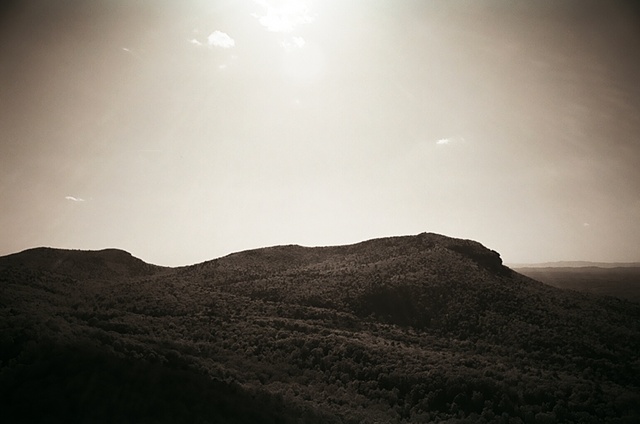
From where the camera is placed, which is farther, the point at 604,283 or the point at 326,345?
the point at 604,283

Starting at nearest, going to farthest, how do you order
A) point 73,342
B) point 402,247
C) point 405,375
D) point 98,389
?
point 98,389, point 73,342, point 405,375, point 402,247

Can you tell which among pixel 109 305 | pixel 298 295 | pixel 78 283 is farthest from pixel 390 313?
pixel 78 283

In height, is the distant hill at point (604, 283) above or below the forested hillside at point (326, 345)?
below

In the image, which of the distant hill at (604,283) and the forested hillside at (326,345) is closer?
the forested hillside at (326,345)

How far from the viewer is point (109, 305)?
122 ft

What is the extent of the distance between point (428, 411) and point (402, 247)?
122 ft

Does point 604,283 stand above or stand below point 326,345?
below

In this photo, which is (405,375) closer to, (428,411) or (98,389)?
(428,411)

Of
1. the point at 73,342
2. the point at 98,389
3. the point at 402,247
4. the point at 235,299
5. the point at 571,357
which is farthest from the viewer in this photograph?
the point at 402,247

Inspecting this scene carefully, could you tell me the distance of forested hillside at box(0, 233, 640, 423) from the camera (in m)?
14.0

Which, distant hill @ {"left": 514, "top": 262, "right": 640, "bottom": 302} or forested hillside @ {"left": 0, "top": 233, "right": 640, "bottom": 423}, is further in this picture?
distant hill @ {"left": 514, "top": 262, "right": 640, "bottom": 302}

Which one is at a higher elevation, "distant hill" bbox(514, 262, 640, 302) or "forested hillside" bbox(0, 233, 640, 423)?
"forested hillside" bbox(0, 233, 640, 423)

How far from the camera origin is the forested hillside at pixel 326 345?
1395 centimetres

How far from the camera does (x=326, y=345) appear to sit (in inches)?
1093
